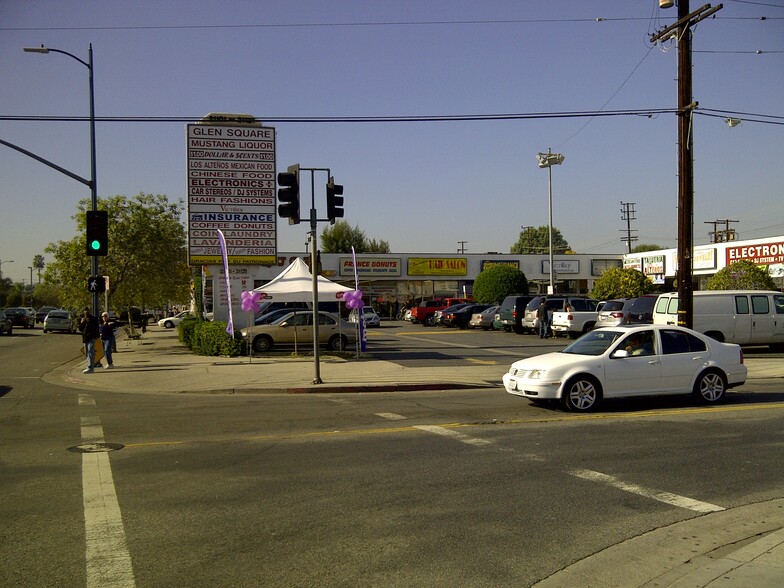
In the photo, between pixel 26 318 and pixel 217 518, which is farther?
pixel 26 318

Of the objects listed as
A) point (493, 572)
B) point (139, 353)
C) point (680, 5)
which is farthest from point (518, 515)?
point (139, 353)

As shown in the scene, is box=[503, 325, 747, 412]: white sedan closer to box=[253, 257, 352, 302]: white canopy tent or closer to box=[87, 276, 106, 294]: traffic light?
box=[253, 257, 352, 302]: white canopy tent

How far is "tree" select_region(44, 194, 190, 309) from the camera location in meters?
34.6

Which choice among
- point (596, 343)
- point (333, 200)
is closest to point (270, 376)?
point (333, 200)

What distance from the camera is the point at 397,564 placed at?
5.52m

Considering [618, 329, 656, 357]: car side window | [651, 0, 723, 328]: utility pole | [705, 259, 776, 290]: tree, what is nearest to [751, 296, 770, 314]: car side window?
[651, 0, 723, 328]: utility pole

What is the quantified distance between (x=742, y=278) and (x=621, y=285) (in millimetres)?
8534

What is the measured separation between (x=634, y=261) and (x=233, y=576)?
193ft

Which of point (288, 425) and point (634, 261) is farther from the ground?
point (634, 261)

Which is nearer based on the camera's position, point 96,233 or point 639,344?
point 639,344

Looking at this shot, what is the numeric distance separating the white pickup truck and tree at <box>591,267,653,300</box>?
24.1 ft

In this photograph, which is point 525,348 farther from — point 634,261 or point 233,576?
point 634,261

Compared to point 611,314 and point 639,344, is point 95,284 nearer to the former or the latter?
point 639,344

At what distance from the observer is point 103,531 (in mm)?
6270
